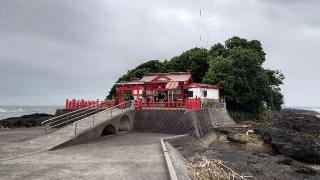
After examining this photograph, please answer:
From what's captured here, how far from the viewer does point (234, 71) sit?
4438 cm

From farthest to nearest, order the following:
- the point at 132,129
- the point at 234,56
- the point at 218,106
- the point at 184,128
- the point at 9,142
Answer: the point at 234,56 < the point at 218,106 < the point at 132,129 < the point at 184,128 < the point at 9,142

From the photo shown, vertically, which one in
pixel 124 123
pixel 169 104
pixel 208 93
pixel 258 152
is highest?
pixel 208 93

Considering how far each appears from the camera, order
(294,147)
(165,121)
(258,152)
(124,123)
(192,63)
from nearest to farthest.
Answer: (258,152), (294,147), (165,121), (124,123), (192,63)

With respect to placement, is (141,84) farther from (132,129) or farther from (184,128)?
(184,128)

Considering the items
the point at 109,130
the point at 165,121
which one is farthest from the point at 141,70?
the point at 109,130

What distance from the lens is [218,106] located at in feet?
129

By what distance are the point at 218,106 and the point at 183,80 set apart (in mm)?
7585

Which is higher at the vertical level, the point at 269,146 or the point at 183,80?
the point at 183,80

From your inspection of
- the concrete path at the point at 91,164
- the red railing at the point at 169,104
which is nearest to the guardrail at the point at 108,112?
the red railing at the point at 169,104

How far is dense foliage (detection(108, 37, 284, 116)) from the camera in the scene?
43.6 m

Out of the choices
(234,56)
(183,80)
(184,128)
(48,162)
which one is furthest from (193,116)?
(234,56)

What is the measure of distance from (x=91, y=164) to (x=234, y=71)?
3395cm

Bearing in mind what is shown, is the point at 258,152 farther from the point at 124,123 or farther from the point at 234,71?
the point at 234,71

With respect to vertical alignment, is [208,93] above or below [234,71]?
below
